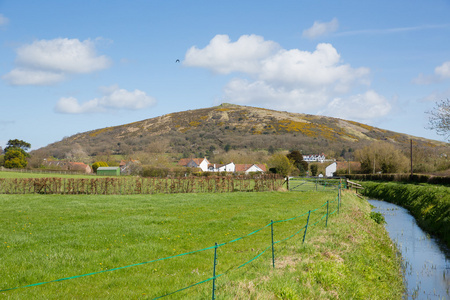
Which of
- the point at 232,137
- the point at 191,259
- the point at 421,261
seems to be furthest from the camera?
the point at 232,137

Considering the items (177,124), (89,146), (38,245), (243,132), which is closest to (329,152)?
(243,132)

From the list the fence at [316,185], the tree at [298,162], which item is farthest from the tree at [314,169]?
the fence at [316,185]

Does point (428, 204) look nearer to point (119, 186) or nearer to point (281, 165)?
point (119, 186)

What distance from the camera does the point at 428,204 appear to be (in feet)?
84.1

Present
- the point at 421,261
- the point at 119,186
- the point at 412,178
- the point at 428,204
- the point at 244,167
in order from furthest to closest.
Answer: the point at 244,167 → the point at 412,178 → the point at 119,186 → the point at 428,204 → the point at 421,261

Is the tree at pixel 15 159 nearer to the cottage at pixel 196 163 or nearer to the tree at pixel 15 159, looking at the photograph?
the tree at pixel 15 159

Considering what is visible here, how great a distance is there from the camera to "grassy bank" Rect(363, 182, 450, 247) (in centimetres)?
1980

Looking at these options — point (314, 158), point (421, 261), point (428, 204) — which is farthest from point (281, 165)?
point (421, 261)

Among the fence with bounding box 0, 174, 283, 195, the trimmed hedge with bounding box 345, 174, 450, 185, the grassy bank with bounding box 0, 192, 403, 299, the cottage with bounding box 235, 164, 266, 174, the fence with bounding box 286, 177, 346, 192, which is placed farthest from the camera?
the cottage with bounding box 235, 164, 266, 174

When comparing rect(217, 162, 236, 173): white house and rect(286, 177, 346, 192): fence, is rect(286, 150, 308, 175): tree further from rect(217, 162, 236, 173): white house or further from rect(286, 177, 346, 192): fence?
rect(286, 177, 346, 192): fence

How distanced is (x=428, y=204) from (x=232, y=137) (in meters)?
137

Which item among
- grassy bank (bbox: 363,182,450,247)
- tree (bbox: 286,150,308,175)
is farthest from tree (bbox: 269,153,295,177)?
grassy bank (bbox: 363,182,450,247)

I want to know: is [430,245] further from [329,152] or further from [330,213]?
[329,152]

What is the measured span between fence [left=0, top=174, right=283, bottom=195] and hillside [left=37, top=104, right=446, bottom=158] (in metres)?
91.7
